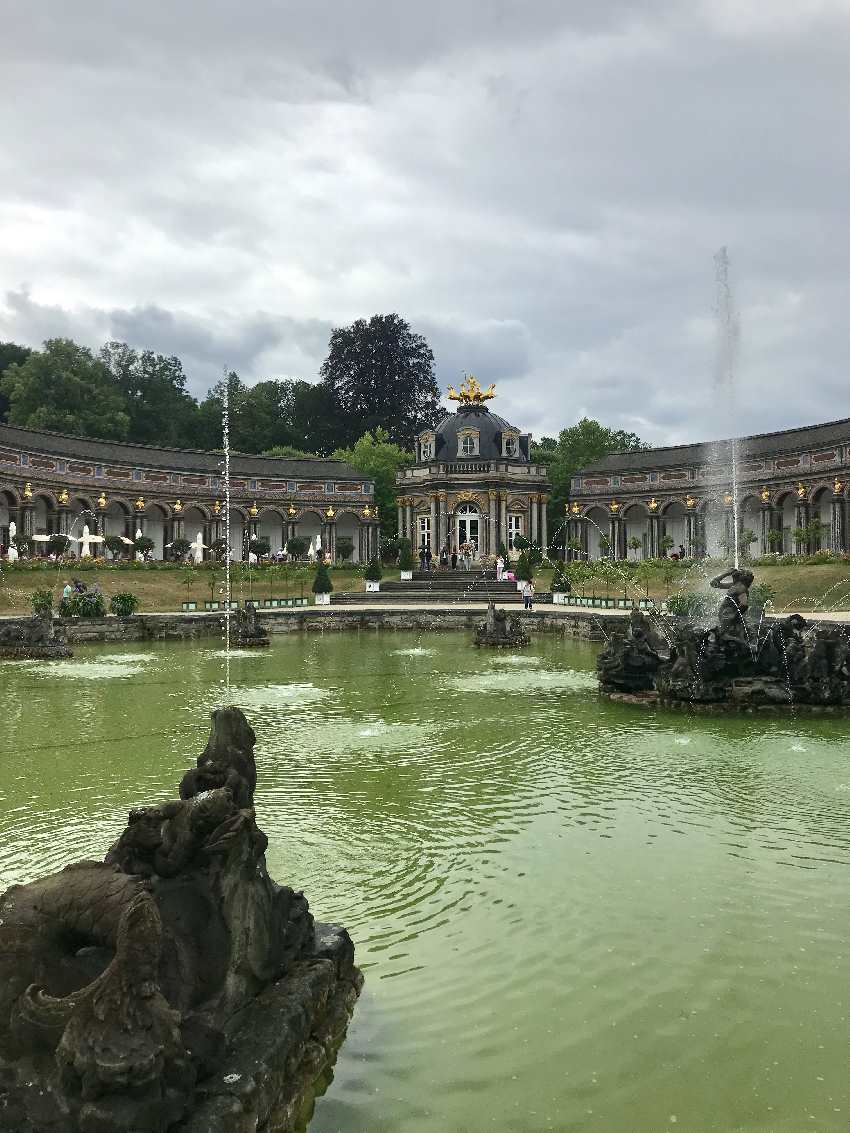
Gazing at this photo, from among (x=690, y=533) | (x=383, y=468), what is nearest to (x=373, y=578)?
(x=383, y=468)

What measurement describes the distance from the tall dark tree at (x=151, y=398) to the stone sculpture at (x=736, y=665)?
71.4 metres

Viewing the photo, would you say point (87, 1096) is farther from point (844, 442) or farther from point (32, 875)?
point (844, 442)

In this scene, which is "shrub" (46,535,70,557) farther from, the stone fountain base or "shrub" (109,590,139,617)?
the stone fountain base

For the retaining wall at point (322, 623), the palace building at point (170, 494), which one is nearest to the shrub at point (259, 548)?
the palace building at point (170, 494)

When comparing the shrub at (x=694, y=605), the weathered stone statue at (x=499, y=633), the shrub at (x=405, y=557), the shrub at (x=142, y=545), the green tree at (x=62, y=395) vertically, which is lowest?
the weathered stone statue at (x=499, y=633)

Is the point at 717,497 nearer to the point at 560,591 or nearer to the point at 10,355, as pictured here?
the point at 560,591

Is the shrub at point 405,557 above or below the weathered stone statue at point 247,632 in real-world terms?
above

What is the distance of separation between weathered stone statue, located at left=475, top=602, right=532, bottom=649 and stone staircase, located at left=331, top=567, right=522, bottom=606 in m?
15.4

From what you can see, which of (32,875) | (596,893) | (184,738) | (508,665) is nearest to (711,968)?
(596,893)

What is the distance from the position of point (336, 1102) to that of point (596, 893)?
307 centimetres

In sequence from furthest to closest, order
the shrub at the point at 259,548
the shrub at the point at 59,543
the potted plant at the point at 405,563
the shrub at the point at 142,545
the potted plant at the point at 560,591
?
the shrub at the point at 259,548
the potted plant at the point at 405,563
the shrub at the point at 142,545
the shrub at the point at 59,543
the potted plant at the point at 560,591

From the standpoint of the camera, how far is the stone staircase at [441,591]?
1783 inches

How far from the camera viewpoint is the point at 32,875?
23.1 feet

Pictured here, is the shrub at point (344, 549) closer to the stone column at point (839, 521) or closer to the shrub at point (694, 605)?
the stone column at point (839, 521)
